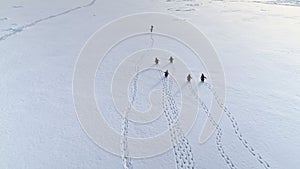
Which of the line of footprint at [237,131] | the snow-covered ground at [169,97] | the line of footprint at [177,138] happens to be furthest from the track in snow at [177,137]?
the line of footprint at [237,131]

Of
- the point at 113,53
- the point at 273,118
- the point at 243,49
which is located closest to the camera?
the point at 273,118

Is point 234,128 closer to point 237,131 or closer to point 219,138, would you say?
point 237,131

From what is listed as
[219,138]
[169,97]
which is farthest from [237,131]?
[169,97]

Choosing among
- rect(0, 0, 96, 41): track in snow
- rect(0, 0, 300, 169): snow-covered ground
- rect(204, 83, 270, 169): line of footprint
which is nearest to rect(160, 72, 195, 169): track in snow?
rect(0, 0, 300, 169): snow-covered ground

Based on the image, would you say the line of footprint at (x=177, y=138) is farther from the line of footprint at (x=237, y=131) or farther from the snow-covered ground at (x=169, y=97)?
the line of footprint at (x=237, y=131)

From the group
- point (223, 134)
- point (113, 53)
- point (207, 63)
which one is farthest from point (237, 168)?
point (113, 53)

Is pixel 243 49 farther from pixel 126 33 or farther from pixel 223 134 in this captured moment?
pixel 223 134

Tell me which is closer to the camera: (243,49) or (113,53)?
(113,53)

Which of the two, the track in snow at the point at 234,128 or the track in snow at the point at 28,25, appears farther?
the track in snow at the point at 28,25

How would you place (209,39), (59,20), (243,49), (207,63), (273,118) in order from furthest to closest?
1. (59,20)
2. (209,39)
3. (243,49)
4. (207,63)
5. (273,118)
